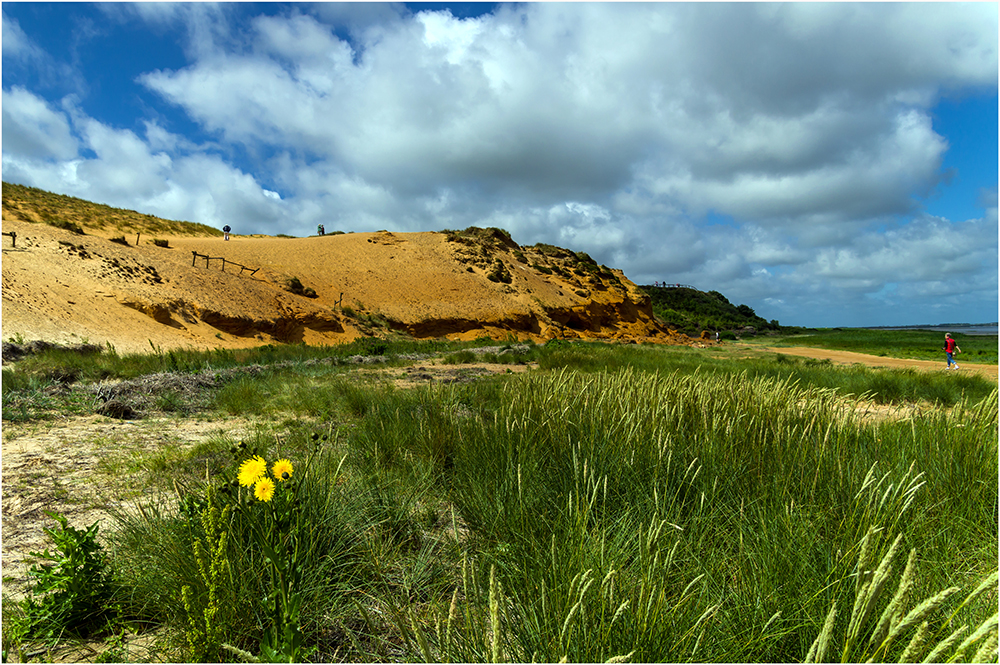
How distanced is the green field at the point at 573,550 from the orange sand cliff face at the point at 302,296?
1819 cm

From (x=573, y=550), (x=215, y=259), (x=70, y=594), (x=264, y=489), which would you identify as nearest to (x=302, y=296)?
(x=215, y=259)

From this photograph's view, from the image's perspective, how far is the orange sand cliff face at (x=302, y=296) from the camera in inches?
733

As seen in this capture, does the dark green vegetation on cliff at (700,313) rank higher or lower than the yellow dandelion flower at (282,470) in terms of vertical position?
higher

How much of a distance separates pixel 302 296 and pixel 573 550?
30.8 meters

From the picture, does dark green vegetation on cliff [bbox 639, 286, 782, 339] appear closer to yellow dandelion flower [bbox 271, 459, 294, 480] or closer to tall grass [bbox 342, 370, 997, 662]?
tall grass [bbox 342, 370, 997, 662]

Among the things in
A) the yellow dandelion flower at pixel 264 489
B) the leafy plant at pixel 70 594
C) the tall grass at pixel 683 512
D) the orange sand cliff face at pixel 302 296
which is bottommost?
the leafy plant at pixel 70 594

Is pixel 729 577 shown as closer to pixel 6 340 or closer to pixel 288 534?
pixel 288 534

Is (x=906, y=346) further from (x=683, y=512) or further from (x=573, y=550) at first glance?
(x=573, y=550)

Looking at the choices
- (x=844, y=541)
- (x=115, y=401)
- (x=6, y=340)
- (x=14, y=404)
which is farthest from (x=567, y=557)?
(x=6, y=340)

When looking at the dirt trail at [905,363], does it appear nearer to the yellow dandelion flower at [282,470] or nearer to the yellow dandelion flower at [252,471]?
the yellow dandelion flower at [282,470]

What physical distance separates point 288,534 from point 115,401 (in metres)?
6.87

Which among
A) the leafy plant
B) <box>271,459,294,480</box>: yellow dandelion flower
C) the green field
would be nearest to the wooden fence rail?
the green field

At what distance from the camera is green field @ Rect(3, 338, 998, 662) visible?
155 cm

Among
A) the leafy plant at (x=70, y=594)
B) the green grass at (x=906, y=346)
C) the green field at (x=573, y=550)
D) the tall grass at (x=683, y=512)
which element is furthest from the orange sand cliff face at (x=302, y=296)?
the tall grass at (x=683, y=512)
